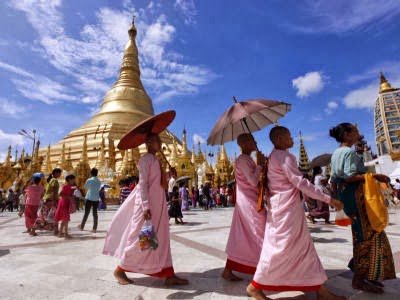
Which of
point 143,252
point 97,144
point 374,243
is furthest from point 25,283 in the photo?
point 97,144

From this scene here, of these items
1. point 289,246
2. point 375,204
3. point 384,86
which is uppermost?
point 384,86

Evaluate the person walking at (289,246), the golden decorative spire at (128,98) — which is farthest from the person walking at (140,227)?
the golden decorative spire at (128,98)

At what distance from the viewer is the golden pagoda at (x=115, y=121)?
92.3 ft

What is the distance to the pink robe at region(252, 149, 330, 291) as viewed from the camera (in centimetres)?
216

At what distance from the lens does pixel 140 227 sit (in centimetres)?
276

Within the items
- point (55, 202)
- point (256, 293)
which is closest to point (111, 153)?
point (55, 202)

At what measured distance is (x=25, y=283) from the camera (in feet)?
8.84

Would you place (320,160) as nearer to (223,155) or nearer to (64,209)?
(64,209)

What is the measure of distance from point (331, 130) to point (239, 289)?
199cm

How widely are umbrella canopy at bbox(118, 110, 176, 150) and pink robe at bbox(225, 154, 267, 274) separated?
1.01 meters

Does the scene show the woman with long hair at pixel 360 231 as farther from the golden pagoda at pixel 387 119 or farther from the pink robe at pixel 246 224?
the golden pagoda at pixel 387 119

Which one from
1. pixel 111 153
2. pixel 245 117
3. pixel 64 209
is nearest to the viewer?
pixel 245 117

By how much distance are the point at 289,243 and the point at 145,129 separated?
6.44ft

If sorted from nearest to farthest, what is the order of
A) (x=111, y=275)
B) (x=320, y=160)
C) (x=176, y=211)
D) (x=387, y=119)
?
(x=111, y=275) → (x=320, y=160) → (x=176, y=211) → (x=387, y=119)
